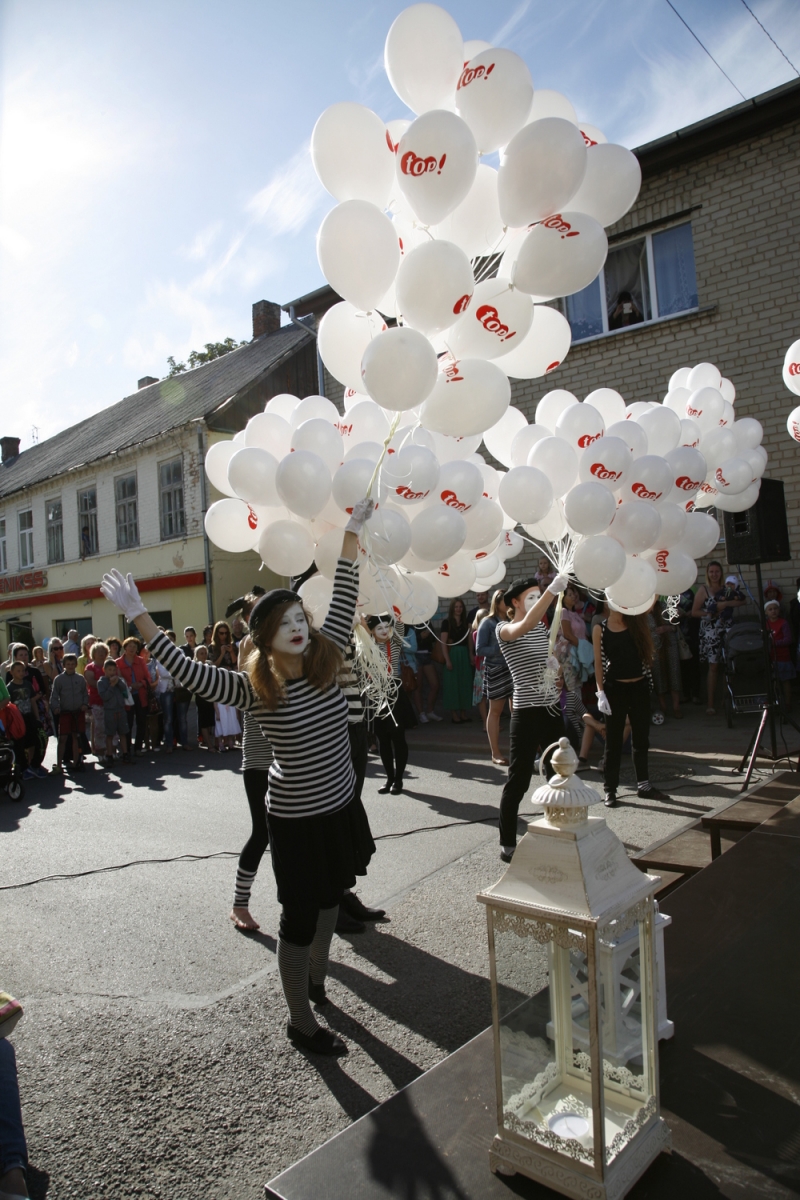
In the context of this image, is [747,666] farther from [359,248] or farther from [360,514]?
[359,248]

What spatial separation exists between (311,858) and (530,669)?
2475 millimetres

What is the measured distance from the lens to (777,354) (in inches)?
385

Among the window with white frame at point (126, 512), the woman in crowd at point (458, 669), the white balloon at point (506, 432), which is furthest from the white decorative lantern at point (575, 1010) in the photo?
the window with white frame at point (126, 512)

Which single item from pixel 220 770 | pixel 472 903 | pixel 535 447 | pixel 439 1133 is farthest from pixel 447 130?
pixel 220 770

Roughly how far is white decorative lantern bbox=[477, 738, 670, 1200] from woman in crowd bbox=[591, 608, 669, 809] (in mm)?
4327

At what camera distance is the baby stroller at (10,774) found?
8.67 meters

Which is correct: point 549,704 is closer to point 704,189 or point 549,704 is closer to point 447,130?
point 447,130

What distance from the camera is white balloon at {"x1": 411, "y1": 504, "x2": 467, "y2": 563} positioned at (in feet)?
10.0

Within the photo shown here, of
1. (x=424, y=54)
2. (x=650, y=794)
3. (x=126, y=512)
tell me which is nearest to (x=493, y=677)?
(x=650, y=794)

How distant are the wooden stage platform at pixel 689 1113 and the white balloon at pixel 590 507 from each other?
68.0 inches

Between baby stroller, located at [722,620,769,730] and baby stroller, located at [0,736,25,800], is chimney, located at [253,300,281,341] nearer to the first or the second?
baby stroller, located at [0,736,25,800]

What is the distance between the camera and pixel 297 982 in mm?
2924

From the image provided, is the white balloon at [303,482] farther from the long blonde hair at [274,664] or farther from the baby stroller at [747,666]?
the baby stroller at [747,666]

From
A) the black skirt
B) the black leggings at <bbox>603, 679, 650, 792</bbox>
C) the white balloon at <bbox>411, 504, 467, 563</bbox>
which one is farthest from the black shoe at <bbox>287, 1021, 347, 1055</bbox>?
the black leggings at <bbox>603, 679, 650, 792</bbox>
